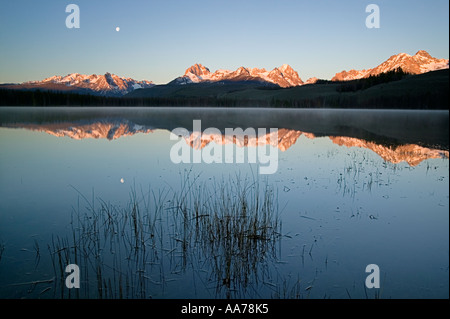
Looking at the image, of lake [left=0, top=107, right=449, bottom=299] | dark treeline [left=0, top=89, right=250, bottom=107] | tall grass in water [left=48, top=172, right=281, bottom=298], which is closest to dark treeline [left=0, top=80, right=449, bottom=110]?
dark treeline [left=0, top=89, right=250, bottom=107]

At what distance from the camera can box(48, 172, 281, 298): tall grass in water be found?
6.22 m

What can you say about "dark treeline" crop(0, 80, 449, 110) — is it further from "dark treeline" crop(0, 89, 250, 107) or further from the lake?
the lake

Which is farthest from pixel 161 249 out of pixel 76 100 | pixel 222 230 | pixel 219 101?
pixel 219 101

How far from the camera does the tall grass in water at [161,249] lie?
6.22 metres

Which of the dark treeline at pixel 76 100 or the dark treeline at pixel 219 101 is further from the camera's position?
the dark treeline at pixel 76 100

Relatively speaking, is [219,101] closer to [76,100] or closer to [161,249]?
[76,100]

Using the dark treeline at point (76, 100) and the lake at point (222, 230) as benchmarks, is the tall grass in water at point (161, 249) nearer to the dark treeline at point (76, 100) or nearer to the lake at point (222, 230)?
the lake at point (222, 230)

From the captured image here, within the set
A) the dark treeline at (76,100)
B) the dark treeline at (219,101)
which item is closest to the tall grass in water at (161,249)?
the dark treeline at (219,101)

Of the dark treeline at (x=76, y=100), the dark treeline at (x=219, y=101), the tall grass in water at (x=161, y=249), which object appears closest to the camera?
the tall grass in water at (x=161, y=249)

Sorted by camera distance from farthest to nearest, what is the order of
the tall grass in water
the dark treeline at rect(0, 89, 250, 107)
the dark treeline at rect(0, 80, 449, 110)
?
the dark treeline at rect(0, 89, 250, 107) < the dark treeline at rect(0, 80, 449, 110) < the tall grass in water

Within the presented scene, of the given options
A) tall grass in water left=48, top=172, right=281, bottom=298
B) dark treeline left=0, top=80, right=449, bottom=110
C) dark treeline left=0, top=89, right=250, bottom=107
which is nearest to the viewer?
tall grass in water left=48, top=172, right=281, bottom=298

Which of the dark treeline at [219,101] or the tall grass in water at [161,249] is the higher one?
the dark treeline at [219,101]

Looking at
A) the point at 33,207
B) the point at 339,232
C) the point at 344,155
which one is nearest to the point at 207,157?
the point at 344,155

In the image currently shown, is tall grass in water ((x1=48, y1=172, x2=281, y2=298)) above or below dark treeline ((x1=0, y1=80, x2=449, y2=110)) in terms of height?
below
